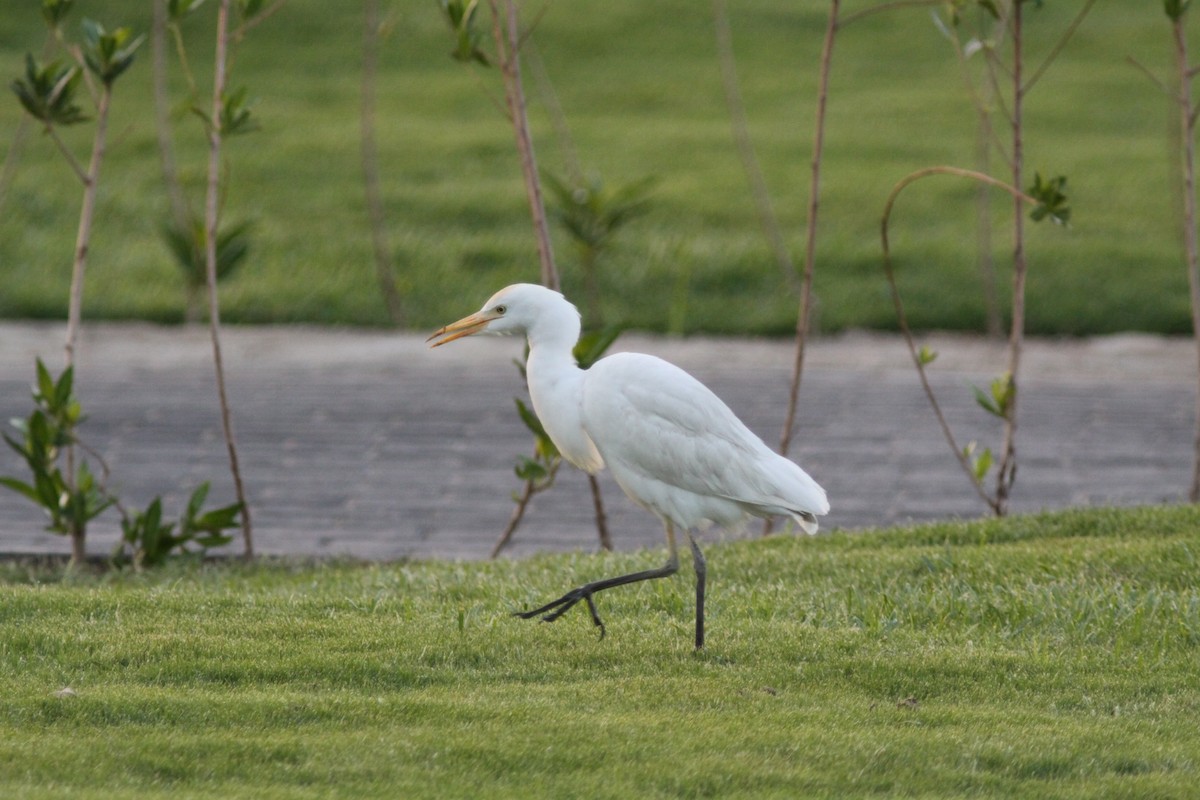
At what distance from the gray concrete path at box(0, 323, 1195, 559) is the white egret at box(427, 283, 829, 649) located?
244cm

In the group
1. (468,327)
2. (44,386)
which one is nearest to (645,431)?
(468,327)

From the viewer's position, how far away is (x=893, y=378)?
1066cm

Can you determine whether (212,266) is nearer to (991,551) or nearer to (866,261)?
(991,551)

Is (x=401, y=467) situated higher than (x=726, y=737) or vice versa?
(x=726, y=737)

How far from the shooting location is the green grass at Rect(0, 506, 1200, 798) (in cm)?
351

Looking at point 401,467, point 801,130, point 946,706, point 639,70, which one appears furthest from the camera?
point 639,70

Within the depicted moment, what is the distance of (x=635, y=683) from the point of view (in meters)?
4.22

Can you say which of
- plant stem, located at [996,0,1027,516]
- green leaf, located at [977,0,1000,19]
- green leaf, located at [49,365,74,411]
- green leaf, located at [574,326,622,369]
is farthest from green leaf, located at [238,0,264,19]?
plant stem, located at [996,0,1027,516]

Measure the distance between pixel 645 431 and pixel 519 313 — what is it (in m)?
0.56

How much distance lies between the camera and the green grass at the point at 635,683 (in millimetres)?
3506

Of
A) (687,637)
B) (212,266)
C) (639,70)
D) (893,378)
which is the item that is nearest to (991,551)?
(687,637)

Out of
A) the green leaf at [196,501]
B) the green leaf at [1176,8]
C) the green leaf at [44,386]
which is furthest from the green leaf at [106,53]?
the green leaf at [1176,8]

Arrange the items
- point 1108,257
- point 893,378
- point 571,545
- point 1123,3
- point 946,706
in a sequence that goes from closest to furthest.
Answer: point 946,706 < point 571,545 < point 893,378 < point 1108,257 < point 1123,3

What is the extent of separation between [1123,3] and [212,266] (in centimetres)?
2054
